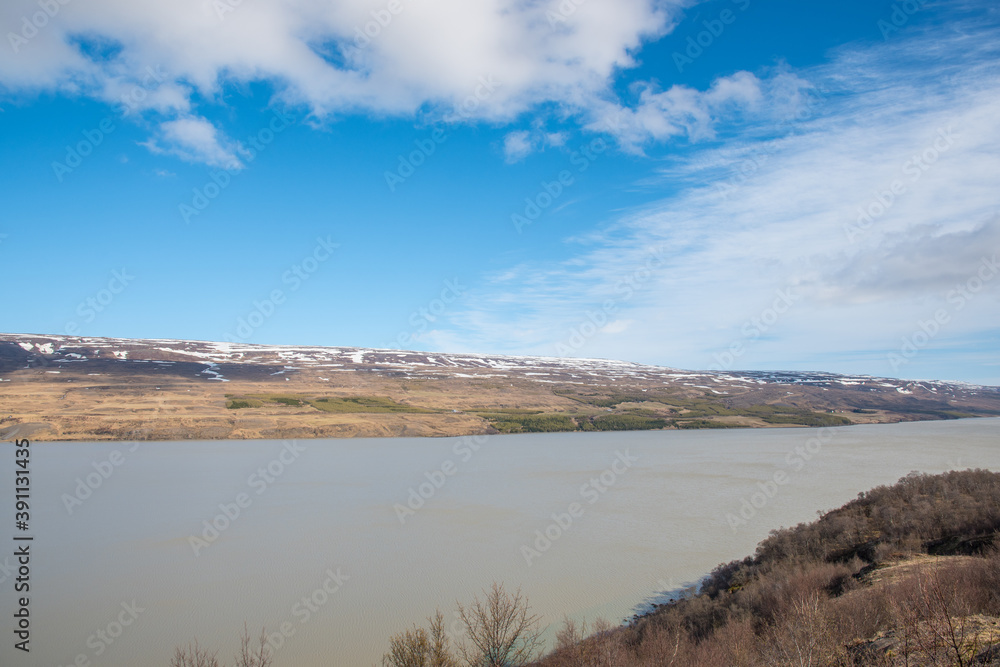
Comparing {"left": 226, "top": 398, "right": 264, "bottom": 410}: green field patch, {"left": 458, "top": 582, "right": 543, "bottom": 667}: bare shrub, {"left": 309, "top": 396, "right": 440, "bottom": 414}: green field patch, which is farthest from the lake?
{"left": 309, "top": 396, "right": 440, "bottom": 414}: green field patch

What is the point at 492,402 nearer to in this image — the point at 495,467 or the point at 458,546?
the point at 495,467

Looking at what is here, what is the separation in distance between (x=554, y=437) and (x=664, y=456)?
59.8ft

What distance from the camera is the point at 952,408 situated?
10919cm

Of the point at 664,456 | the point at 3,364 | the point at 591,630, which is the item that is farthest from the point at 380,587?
the point at 3,364

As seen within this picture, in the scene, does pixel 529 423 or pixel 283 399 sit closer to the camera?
pixel 283 399
